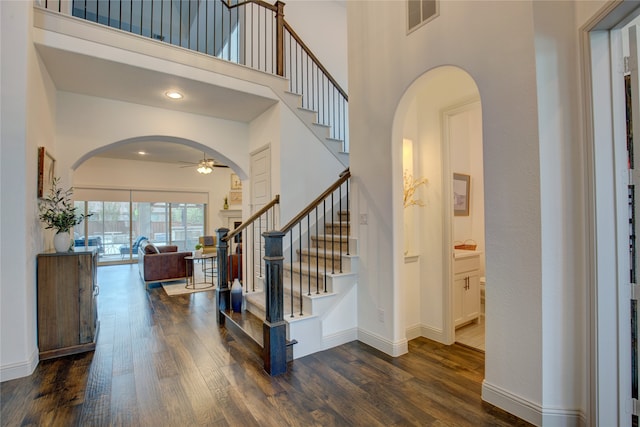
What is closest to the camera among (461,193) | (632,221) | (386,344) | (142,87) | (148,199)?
(632,221)

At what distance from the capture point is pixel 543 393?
1.79m

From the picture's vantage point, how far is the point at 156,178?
9.41m

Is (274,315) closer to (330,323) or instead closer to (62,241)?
(330,323)

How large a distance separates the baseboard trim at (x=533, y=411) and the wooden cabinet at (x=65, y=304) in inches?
144

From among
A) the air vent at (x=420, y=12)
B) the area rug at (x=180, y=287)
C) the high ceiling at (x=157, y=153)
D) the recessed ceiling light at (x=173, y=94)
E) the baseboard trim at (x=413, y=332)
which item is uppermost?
the high ceiling at (x=157, y=153)

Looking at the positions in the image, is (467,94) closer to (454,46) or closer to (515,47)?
(454,46)

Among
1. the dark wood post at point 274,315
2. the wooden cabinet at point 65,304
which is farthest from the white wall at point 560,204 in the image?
the wooden cabinet at point 65,304

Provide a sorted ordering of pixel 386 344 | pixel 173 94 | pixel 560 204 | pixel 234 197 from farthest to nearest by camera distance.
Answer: pixel 234 197 → pixel 173 94 → pixel 386 344 → pixel 560 204

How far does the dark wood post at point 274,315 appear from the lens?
2479 mm

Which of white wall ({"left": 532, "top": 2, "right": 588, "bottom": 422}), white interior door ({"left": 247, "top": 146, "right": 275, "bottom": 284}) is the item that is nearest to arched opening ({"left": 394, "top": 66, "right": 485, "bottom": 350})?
white wall ({"left": 532, "top": 2, "right": 588, "bottom": 422})

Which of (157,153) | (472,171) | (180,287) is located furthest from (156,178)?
(472,171)

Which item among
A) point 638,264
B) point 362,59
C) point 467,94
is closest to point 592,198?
point 638,264

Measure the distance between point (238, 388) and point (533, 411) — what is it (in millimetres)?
1994

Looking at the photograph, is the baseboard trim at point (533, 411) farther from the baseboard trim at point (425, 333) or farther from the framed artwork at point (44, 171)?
the framed artwork at point (44, 171)
